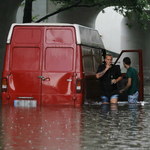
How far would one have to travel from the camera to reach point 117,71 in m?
20.5

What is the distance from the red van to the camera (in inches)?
827

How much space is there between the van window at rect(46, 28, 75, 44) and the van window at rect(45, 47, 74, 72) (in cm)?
20

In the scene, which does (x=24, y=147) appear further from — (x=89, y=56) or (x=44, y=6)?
(x=44, y=6)

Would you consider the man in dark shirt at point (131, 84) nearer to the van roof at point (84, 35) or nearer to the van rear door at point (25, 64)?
the van roof at point (84, 35)

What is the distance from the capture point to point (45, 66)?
2120 centimetres

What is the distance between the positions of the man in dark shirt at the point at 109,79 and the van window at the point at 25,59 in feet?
5.79

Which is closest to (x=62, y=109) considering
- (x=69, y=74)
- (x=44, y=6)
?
(x=69, y=74)

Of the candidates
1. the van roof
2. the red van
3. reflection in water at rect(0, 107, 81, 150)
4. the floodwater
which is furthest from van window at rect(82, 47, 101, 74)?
reflection in water at rect(0, 107, 81, 150)

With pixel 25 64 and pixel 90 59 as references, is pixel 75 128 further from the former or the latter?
pixel 90 59

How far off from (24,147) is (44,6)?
2917 centimetres

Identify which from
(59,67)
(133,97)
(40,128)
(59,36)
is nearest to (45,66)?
(59,67)

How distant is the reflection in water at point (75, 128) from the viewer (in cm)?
1263

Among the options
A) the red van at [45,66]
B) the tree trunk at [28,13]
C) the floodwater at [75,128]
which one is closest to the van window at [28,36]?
the red van at [45,66]

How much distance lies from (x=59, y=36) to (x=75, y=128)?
6122 millimetres
